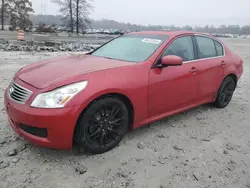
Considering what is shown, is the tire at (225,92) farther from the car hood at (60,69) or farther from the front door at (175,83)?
the car hood at (60,69)

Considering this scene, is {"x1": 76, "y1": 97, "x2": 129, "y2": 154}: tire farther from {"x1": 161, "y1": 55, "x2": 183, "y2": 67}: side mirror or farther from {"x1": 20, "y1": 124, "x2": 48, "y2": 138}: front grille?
{"x1": 161, "y1": 55, "x2": 183, "y2": 67}: side mirror

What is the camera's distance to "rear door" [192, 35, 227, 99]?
14.5 ft

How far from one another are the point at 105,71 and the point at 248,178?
83.2 inches

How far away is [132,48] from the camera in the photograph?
158 inches

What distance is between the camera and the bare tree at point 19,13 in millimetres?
45125

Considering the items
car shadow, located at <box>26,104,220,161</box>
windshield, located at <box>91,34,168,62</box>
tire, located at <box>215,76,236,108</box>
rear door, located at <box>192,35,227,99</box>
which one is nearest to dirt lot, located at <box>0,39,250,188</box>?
car shadow, located at <box>26,104,220,161</box>

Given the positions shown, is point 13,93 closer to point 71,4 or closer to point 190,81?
point 190,81

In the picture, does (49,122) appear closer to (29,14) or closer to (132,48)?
(132,48)

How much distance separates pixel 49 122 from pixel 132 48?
190 centimetres

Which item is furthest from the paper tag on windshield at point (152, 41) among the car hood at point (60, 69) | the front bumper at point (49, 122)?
the front bumper at point (49, 122)

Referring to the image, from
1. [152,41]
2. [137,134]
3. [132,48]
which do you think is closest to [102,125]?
[137,134]

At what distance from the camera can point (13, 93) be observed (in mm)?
3088

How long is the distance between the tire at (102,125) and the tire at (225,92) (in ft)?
8.35

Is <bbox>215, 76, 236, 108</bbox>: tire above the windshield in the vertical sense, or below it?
below
